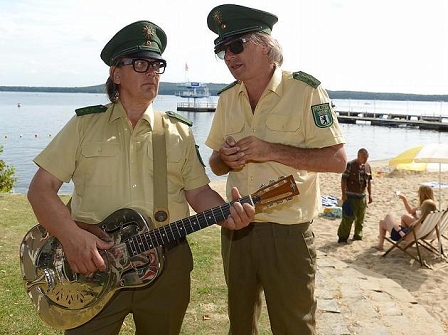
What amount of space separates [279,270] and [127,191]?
107 cm

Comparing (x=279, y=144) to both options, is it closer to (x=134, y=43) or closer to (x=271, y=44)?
(x=271, y=44)

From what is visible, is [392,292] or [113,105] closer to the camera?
[113,105]

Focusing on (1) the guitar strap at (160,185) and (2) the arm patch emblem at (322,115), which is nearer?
(1) the guitar strap at (160,185)

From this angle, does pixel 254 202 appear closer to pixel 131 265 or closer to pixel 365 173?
pixel 131 265

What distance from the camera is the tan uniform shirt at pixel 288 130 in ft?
9.75

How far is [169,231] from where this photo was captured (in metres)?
2.63

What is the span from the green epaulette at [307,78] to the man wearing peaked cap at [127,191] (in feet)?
2.72

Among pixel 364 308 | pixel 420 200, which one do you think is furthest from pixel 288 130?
pixel 420 200

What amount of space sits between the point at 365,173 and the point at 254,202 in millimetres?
7236

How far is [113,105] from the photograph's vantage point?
9.32 ft

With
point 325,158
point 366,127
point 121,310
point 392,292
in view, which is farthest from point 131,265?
point 366,127

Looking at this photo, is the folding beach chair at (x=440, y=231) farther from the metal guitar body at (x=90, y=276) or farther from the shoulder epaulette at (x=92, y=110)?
the shoulder epaulette at (x=92, y=110)

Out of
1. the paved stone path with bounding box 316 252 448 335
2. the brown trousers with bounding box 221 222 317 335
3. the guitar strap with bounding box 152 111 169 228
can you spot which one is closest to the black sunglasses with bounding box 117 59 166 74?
the guitar strap with bounding box 152 111 169 228

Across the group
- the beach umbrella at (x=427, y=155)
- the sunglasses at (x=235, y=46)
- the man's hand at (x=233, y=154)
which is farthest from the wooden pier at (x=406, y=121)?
the man's hand at (x=233, y=154)
